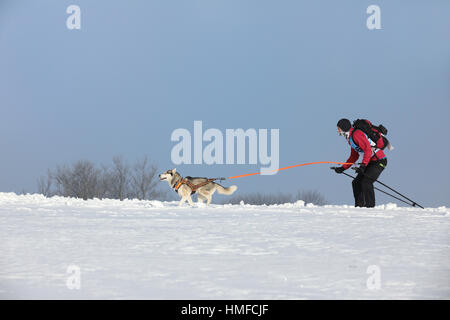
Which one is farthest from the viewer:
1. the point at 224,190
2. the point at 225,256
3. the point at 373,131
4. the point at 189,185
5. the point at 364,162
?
the point at 224,190

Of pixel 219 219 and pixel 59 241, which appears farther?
Result: pixel 219 219

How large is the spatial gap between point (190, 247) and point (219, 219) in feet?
8.75

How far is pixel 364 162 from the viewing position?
404 inches

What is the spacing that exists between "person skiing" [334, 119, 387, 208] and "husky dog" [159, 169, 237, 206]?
2645mm

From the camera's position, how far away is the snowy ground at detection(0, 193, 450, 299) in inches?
151

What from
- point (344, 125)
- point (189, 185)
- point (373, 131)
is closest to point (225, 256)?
point (189, 185)

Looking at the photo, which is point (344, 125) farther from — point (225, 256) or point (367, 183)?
point (225, 256)

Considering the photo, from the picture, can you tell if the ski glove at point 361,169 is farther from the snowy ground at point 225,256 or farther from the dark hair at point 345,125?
the snowy ground at point 225,256

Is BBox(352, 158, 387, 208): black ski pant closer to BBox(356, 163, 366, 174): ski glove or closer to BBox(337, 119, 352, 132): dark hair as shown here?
BBox(356, 163, 366, 174): ski glove

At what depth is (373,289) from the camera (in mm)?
3879

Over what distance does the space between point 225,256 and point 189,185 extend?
5.91m

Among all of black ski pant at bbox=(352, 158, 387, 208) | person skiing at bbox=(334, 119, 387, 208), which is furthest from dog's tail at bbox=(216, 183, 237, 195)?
black ski pant at bbox=(352, 158, 387, 208)
